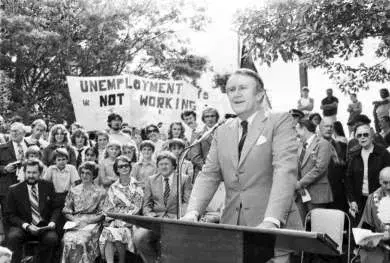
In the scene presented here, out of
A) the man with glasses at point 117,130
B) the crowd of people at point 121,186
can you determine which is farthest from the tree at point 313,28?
the man with glasses at point 117,130

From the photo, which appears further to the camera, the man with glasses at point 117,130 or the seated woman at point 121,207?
the man with glasses at point 117,130

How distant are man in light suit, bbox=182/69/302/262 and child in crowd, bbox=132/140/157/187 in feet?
19.7

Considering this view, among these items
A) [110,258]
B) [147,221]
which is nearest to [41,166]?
[110,258]

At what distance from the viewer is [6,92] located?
1028 inches

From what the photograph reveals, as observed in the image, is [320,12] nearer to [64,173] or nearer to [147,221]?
[64,173]

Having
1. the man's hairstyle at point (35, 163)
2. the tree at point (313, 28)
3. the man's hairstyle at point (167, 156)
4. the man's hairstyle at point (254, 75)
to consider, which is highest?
the tree at point (313, 28)

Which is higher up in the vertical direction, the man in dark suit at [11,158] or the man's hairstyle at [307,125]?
the man's hairstyle at [307,125]

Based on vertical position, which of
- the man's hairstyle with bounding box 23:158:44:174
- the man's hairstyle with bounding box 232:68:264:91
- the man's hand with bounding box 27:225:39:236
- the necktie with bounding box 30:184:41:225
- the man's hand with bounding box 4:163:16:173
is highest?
the man's hairstyle with bounding box 232:68:264:91

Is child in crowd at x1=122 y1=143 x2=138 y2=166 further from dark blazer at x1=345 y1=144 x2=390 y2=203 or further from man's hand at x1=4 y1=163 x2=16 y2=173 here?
dark blazer at x1=345 y1=144 x2=390 y2=203

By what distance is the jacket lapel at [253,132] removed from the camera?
4.20 m

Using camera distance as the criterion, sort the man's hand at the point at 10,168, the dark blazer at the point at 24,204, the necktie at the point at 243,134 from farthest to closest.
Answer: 1. the man's hand at the point at 10,168
2. the dark blazer at the point at 24,204
3. the necktie at the point at 243,134

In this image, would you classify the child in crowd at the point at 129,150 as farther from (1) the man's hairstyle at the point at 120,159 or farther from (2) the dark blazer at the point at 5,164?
(2) the dark blazer at the point at 5,164

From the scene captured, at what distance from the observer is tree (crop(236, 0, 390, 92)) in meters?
9.83

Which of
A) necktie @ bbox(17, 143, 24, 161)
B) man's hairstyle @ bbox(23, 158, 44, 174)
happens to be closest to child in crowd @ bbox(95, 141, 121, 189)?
man's hairstyle @ bbox(23, 158, 44, 174)
